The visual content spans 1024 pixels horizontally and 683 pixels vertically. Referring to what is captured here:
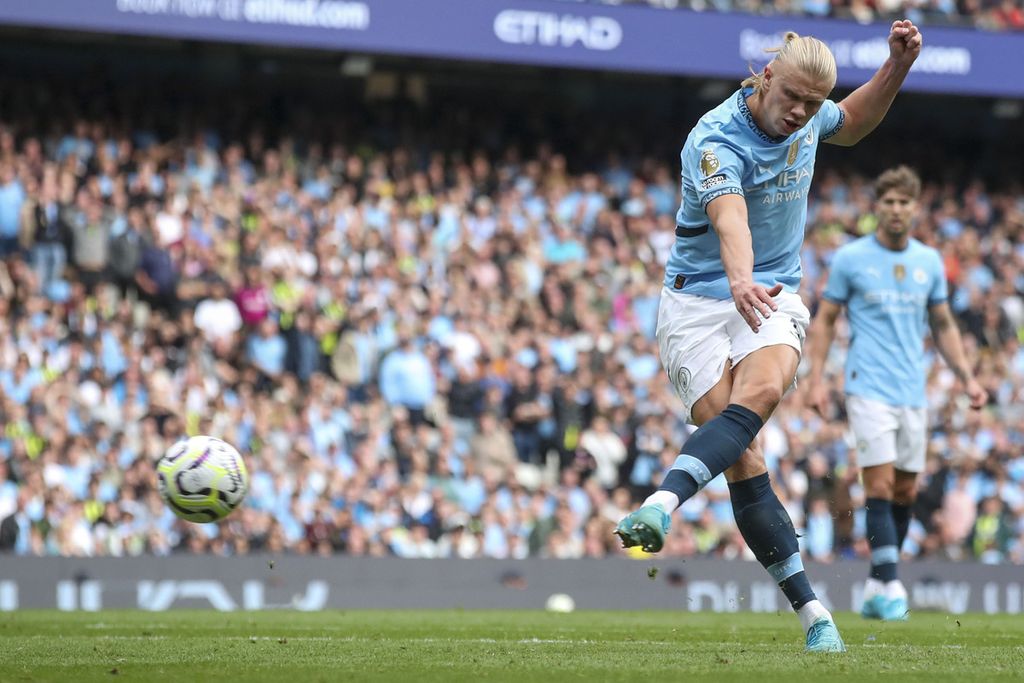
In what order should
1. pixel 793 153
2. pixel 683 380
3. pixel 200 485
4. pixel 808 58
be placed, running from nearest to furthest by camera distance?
1. pixel 808 58
2. pixel 793 153
3. pixel 683 380
4. pixel 200 485

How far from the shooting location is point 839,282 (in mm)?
10250

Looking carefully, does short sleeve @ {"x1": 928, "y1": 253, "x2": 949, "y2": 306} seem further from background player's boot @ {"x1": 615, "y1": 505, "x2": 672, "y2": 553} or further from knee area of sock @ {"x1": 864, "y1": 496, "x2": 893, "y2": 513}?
background player's boot @ {"x1": 615, "y1": 505, "x2": 672, "y2": 553}

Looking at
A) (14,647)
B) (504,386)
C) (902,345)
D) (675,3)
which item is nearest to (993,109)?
(675,3)

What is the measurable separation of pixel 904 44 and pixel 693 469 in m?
2.18

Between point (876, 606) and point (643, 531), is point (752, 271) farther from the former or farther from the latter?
point (876, 606)

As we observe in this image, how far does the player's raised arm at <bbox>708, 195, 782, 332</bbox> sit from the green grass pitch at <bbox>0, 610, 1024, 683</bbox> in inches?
52.6

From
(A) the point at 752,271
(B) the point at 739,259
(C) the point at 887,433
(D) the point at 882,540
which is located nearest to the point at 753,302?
(B) the point at 739,259

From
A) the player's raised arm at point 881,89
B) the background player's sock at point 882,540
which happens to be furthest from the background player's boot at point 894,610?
the player's raised arm at point 881,89

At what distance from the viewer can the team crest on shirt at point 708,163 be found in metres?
6.38

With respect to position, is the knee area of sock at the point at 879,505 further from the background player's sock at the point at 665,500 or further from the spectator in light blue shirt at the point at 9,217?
the spectator in light blue shirt at the point at 9,217

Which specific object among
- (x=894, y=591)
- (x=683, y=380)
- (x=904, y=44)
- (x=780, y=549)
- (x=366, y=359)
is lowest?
(x=894, y=591)

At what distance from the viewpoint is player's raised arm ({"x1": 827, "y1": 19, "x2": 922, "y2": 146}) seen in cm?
686

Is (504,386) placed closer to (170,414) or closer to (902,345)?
(170,414)

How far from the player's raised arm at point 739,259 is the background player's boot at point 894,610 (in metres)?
4.05
